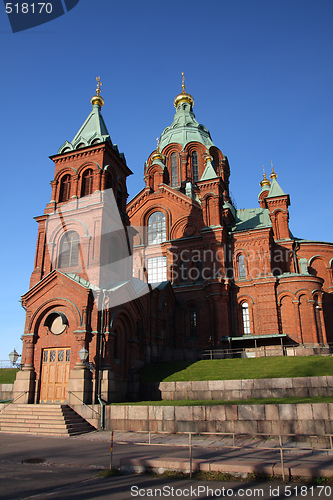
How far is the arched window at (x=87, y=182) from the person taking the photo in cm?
2585

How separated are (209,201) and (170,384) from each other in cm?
1831

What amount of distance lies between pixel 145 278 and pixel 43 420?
1972 cm

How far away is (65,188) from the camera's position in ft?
87.2

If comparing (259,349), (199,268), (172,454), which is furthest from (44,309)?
(199,268)

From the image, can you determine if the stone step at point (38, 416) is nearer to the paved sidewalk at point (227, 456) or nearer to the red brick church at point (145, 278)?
the red brick church at point (145, 278)

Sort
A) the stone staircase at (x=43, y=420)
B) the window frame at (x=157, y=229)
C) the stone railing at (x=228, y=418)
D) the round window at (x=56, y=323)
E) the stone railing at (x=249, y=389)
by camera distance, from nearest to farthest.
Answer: the stone railing at (x=228, y=418) < the stone staircase at (x=43, y=420) < the stone railing at (x=249, y=389) < the round window at (x=56, y=323) < the window frame at (x=157, y=229)

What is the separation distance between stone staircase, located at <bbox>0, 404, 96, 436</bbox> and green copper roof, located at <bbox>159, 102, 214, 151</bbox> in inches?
1413

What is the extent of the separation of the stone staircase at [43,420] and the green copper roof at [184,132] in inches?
1413

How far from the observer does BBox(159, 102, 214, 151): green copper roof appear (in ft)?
155

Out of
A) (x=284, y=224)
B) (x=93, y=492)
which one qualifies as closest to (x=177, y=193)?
(x=284, y=224)

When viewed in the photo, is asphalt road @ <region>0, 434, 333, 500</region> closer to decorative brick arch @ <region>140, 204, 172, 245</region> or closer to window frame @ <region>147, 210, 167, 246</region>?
window frame @ <region>147, 210, 167, 246</region>

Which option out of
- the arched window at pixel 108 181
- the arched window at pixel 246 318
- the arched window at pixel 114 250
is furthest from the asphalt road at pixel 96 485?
the arched window at pixel 246 318

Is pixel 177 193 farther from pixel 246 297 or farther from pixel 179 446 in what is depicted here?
pixel 179 446

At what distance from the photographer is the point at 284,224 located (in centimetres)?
3762
